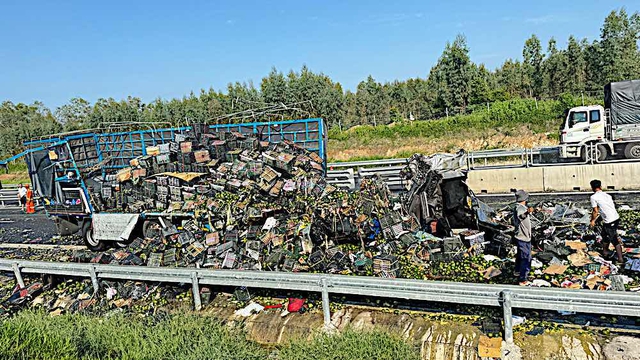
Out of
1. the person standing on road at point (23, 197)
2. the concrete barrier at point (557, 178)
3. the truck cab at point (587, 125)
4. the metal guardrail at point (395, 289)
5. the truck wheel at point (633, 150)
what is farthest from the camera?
the person standing on road at point (23, 197)

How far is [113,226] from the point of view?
10.3 meters

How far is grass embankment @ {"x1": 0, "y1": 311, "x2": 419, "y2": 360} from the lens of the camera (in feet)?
15.2

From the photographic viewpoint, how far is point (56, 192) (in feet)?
37.1

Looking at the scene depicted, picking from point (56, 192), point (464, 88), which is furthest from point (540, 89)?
point (56, 192)

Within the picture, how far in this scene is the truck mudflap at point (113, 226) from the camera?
399 inches

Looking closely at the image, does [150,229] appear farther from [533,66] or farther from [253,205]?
[533,66]

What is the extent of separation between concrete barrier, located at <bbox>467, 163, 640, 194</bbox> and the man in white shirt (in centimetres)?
649

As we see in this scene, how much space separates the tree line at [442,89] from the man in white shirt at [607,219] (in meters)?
18.5

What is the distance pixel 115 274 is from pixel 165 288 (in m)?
0.80

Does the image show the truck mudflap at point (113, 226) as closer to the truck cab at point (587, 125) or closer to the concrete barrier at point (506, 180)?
the concrete barrier at point (506, 180)

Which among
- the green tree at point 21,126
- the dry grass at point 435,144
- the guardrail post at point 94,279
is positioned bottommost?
the guardrail post at point 94,279

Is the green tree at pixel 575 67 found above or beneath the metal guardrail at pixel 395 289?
above

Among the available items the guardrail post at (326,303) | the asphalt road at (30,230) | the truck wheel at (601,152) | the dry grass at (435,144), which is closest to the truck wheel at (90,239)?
the asphalt road at (30,230)

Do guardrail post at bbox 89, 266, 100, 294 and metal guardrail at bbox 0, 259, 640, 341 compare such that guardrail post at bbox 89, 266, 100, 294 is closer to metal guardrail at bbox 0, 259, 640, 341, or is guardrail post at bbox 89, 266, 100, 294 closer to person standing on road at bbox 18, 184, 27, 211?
metal guardrail at bbox 0, 259, 640, 341
